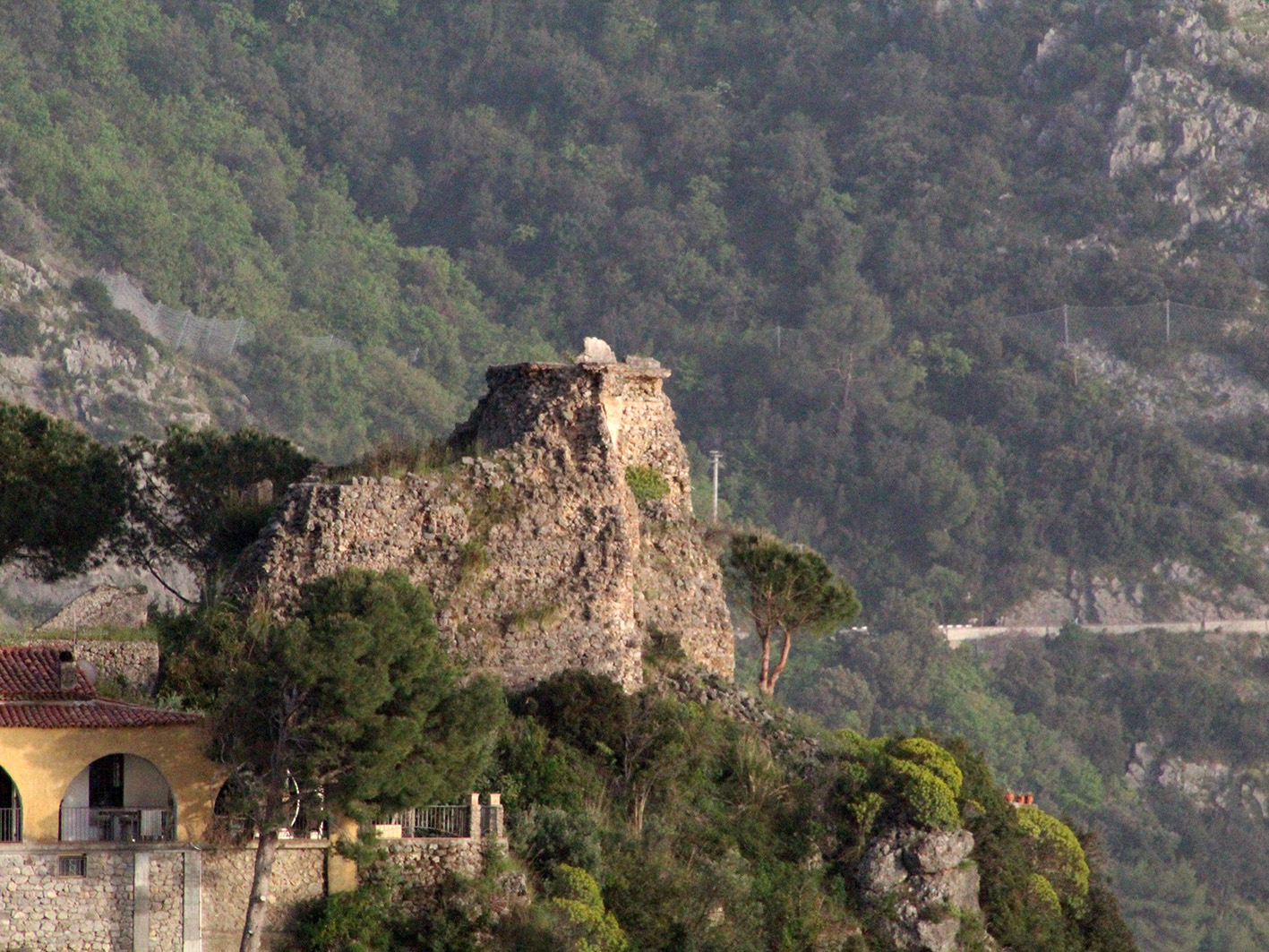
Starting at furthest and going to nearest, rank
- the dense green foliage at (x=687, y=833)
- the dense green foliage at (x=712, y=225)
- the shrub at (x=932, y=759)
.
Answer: the dense green foliage at (x=712, y=225)
the shrub at (x=932, y=759)
the dense green foliage at (x=687, y=833)

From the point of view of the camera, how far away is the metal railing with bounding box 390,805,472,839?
127ft

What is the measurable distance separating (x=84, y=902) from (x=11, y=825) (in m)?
1.24

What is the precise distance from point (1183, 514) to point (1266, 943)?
33205 millimetres

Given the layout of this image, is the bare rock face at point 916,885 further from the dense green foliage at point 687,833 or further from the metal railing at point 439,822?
the metal railing at point 439,822

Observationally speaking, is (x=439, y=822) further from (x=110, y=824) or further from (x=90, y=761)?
(x=90, y=761)

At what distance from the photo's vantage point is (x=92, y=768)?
3656 centimetres

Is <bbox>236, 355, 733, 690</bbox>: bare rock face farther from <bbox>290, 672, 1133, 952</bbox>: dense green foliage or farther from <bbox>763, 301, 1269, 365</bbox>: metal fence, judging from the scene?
<bbox>763, 301, 1269, 365</bbox>: metal fence

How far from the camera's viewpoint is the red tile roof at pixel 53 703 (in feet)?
119

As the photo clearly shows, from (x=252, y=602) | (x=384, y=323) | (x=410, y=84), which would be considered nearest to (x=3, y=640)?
(x=252, y=602)

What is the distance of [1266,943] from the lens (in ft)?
356

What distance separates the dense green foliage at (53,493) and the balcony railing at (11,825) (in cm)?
1225

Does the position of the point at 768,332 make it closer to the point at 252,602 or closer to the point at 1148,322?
the point at 1148,322

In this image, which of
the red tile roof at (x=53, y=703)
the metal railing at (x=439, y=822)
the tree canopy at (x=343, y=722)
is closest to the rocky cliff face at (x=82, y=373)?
the red tile roof at (x=53, y=703)

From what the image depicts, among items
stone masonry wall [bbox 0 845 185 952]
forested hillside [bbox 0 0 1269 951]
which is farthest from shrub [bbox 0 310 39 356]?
stone masonry wall [bbox 0 845 185 952]
